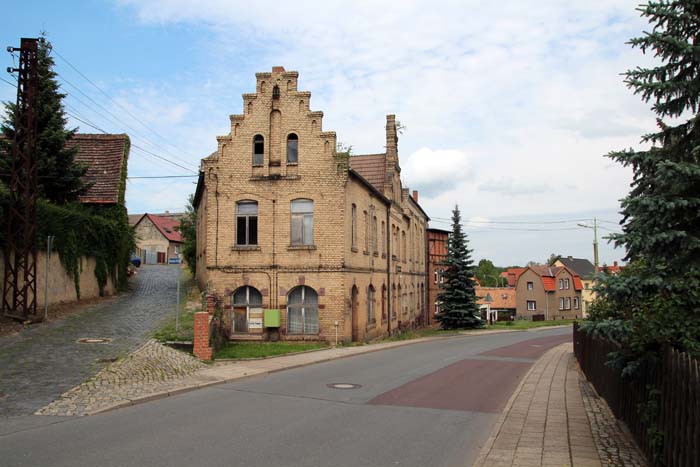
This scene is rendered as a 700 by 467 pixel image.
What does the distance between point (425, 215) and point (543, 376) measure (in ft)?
125

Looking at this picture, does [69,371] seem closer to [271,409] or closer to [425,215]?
[271,409]

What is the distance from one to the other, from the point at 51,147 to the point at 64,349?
1532 cm

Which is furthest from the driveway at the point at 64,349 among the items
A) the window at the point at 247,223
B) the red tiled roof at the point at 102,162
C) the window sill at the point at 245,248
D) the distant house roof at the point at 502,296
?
the distant house roof at the point at 502,296

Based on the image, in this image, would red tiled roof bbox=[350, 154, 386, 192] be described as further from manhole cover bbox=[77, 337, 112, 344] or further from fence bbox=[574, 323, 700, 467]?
fence bbox=[574, 323, 700, 467]

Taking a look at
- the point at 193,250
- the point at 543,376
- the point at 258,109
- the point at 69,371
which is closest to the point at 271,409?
the point at 69,371

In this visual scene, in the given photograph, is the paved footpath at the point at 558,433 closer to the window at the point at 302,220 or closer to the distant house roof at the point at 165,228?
the window at the point at 302,220

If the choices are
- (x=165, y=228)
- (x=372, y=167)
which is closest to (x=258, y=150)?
(x=372, y=167)

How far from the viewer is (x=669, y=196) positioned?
6.44 m

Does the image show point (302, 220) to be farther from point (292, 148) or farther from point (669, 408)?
point (669, 408)

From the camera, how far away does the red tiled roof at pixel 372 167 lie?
121 feet

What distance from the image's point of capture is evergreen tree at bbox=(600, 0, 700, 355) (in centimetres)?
636

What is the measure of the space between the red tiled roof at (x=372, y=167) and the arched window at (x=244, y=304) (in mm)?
13990

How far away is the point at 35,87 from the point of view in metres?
21.1

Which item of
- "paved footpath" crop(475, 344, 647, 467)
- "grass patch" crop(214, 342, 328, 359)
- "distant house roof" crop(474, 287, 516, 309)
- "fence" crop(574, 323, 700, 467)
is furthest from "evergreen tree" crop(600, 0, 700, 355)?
"distant house roof" crop(474, 287, 516, 309)
